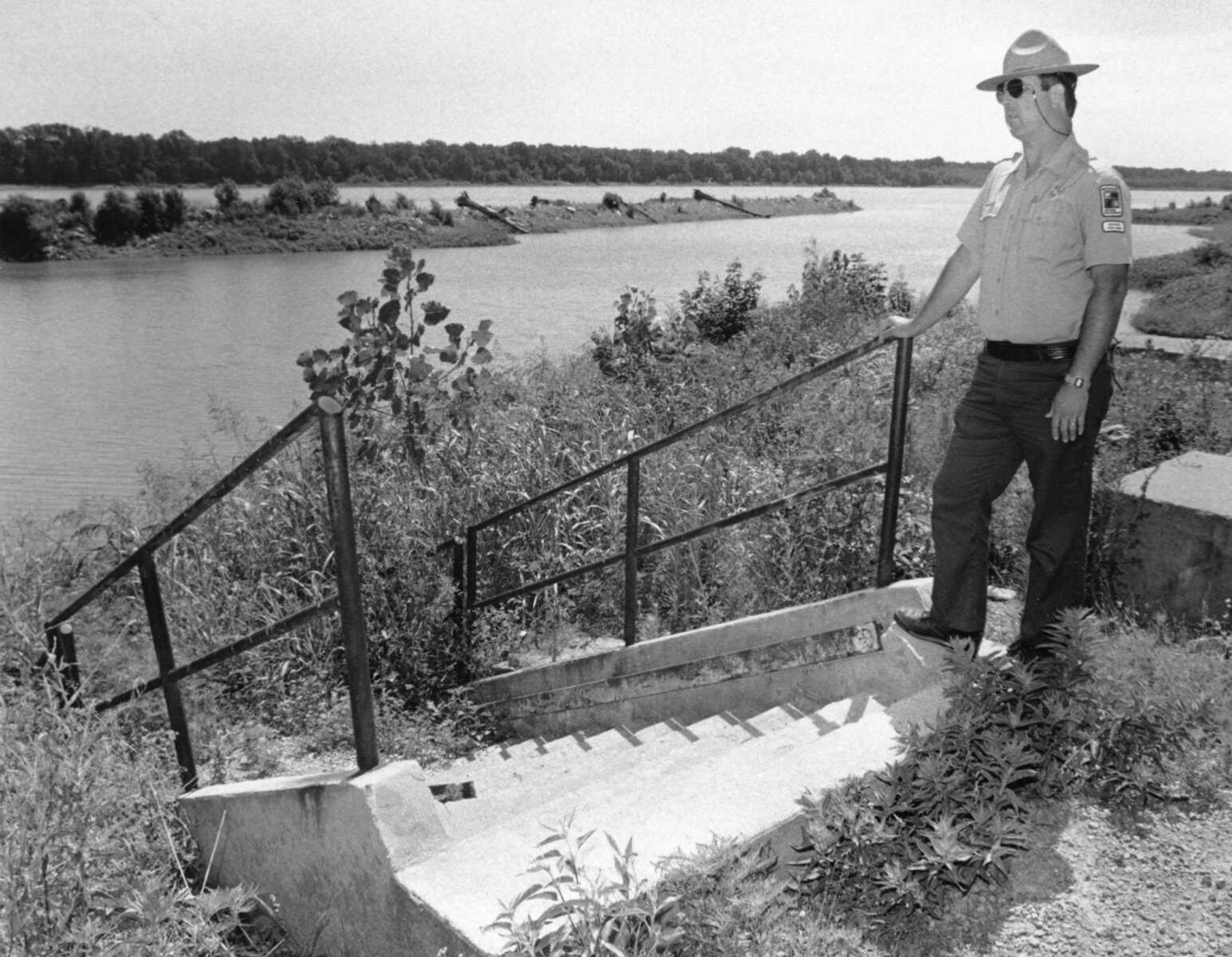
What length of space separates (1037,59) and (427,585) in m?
3.32

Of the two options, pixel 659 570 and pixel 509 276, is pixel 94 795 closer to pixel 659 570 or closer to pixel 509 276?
pixel 659 570

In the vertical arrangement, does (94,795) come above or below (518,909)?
below

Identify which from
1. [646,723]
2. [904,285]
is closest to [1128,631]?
[646,723]

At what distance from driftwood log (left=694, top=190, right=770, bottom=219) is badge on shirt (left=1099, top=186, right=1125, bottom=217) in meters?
54.7

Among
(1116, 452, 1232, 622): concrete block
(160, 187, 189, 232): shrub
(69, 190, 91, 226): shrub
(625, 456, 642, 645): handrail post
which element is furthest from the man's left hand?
(160, 187, 189, 232): shrub

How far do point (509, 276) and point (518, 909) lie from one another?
2235 centimetres

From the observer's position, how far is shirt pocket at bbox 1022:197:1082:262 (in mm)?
2428

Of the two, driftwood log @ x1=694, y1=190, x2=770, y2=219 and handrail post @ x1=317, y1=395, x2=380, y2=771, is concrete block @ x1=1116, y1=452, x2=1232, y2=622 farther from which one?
driftwood log @ x1=694, y1=190, x2=770, y2=219

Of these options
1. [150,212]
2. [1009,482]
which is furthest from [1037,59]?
Answer: [150,212]

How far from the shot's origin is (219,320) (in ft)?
59.0

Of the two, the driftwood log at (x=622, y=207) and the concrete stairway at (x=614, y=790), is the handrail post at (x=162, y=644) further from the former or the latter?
the driftwood log at (x=622, y=207)

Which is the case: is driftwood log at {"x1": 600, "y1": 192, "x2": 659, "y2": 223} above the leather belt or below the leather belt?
above

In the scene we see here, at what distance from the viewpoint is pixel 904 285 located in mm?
12188

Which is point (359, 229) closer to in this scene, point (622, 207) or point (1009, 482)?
point (622, 207)
